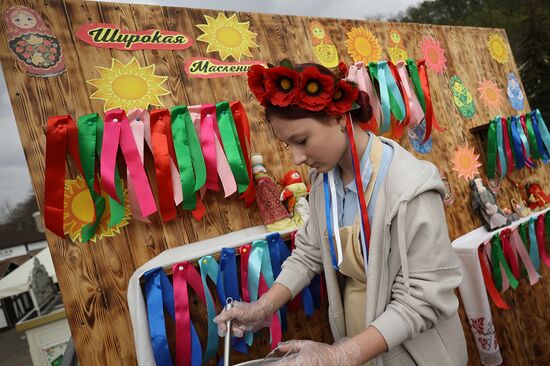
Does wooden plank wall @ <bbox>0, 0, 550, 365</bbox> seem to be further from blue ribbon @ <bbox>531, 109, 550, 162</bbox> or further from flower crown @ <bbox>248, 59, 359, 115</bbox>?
blue ribbon @ <bbox>531, 109, 550, 162</bbox>

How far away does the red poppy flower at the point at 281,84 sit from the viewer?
944mm

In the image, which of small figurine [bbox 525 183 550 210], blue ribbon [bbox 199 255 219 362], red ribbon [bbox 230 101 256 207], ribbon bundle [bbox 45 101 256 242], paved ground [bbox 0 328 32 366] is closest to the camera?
ribbon bundle [bbox 45 101 256 242]

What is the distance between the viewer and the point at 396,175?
37.7 inches

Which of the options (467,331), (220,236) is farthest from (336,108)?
(467,331)

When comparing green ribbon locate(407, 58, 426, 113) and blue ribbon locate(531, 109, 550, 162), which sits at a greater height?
green ribbon locate(407, 58, 426, 113)

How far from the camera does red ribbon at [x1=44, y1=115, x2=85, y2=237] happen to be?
121 cm

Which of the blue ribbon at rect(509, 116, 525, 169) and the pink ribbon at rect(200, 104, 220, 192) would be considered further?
the blue ribbon at rect(509, 116, 525, 169)

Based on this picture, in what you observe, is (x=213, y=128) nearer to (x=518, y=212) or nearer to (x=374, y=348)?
(x=374, y=348)

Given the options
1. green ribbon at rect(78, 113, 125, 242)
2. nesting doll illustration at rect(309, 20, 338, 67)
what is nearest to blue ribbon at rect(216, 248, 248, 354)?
green ribbon at rect(78, 113, 125, 242)

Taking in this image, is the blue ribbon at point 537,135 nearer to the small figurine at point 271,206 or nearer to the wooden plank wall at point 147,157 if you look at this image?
the wooden plank wall at point 147,157

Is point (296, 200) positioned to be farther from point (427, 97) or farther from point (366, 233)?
point (427, 97)

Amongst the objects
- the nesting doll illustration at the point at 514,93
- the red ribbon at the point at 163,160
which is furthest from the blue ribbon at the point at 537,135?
the red ribbon at the point at 163,160

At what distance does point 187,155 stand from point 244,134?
31 centimetres

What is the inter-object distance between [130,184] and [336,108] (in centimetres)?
90
